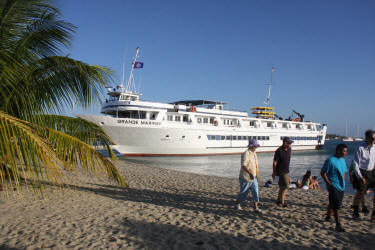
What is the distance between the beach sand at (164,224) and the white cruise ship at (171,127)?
16.6 meters

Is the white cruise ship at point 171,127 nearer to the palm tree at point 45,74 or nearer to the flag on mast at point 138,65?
the flag on mast at point 138,65

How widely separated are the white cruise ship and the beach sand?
16.6m

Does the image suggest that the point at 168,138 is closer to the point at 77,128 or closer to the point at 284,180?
the point at 77,128

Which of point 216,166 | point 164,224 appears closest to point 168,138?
point 216,166

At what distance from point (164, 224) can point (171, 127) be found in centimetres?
2068

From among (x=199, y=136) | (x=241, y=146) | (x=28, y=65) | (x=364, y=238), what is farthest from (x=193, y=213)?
(x=241, y=146)

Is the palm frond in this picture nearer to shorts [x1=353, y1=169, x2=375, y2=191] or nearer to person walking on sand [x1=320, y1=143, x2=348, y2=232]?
person walking on sand [x1=320, y1=143, x2=348, y2=232]

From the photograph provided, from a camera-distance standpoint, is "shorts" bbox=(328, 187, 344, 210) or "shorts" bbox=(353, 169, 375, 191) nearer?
"shorts" bbox=(328, 187, 344, 210)

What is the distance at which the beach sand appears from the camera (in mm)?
4391

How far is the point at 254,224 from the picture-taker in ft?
17.9

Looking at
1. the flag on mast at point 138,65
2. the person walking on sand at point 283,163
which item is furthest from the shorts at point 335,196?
the flag on mast at point 138,65

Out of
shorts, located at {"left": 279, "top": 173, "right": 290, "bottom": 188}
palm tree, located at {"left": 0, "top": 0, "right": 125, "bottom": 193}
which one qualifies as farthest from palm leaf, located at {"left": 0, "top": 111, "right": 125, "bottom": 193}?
shorts, located at {"left": 279, "top": 173, "right": 290, "bottom": 188}

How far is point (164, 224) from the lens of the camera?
5.37 m

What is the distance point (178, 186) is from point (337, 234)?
6250 mm
